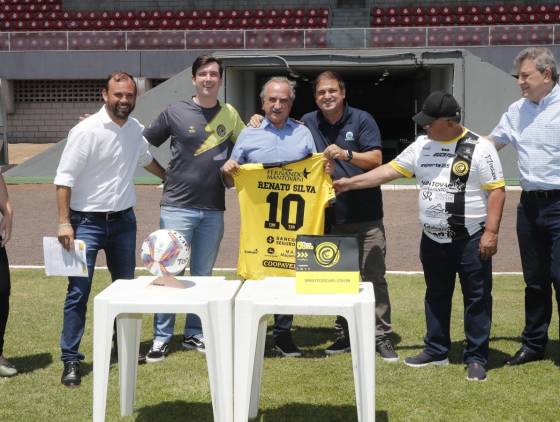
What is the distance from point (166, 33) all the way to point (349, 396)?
20460 millimetres

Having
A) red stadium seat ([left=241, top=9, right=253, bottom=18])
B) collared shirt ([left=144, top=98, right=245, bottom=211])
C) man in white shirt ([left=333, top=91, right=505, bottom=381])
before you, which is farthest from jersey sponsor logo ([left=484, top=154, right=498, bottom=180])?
red stadium seat ([left=241, top=9, right=253, bottom=18])

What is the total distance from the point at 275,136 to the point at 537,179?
1.75m

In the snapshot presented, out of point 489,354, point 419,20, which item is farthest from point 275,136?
point 419,20

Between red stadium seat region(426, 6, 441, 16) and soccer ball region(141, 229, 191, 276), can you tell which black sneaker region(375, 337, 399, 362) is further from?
red stadium seat region(426, 6, 441, 16)

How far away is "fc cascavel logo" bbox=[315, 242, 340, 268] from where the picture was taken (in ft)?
13.1

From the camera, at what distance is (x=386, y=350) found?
547 cm

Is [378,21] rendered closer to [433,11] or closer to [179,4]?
[433,11]

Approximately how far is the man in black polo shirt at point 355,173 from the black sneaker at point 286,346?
0.23m

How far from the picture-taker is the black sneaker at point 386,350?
5.43 meters

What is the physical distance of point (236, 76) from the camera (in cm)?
2188

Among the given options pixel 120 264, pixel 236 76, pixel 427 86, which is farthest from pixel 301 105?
pixel 120 264

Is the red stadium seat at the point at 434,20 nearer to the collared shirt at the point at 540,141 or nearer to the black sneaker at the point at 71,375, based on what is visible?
the collared shirt at the point at 540,141

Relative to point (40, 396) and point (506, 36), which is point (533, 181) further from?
point (506, 36)

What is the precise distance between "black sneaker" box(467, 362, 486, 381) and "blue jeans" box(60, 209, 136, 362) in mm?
2397
